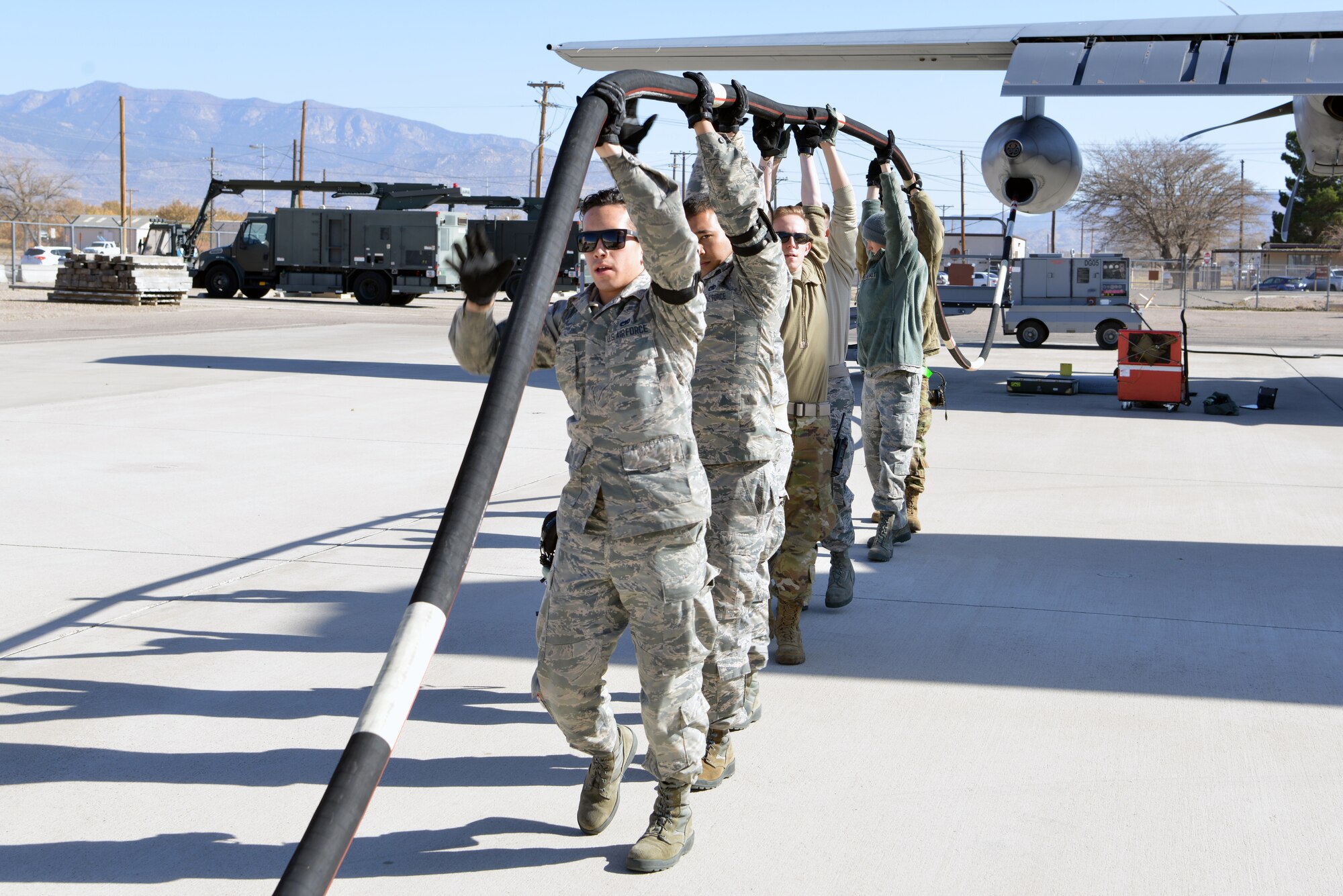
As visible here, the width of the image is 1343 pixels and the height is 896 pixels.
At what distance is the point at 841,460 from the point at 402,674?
3368 mm

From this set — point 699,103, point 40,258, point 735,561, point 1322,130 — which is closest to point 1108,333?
point 1322,130

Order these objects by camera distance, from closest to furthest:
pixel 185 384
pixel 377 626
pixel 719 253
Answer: pixel 719 253, pixel 377 626, pixel 185 384

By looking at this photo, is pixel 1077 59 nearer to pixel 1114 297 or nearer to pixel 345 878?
pixel 345 878

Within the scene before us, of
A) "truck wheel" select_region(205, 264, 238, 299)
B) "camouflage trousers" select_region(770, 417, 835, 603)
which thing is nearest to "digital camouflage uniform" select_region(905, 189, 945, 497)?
"camouflage trousers" select_region(770, 417, 835, 603)

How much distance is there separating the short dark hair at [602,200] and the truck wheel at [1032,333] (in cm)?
2400

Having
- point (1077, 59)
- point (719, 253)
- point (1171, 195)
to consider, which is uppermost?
point (1171, 195)

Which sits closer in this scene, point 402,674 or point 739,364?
point 402,674

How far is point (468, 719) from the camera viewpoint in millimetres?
4559

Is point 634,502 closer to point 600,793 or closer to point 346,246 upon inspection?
point 600,793

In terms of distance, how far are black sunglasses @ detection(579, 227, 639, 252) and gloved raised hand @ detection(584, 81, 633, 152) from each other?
0.43m

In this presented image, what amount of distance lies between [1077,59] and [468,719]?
825 cm

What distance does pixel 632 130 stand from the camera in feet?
10.4

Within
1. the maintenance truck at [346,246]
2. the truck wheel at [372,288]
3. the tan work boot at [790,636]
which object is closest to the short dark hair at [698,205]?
the tan work boot at [790,636]

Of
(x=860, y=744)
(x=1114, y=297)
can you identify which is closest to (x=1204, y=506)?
(x=860, y=744)
